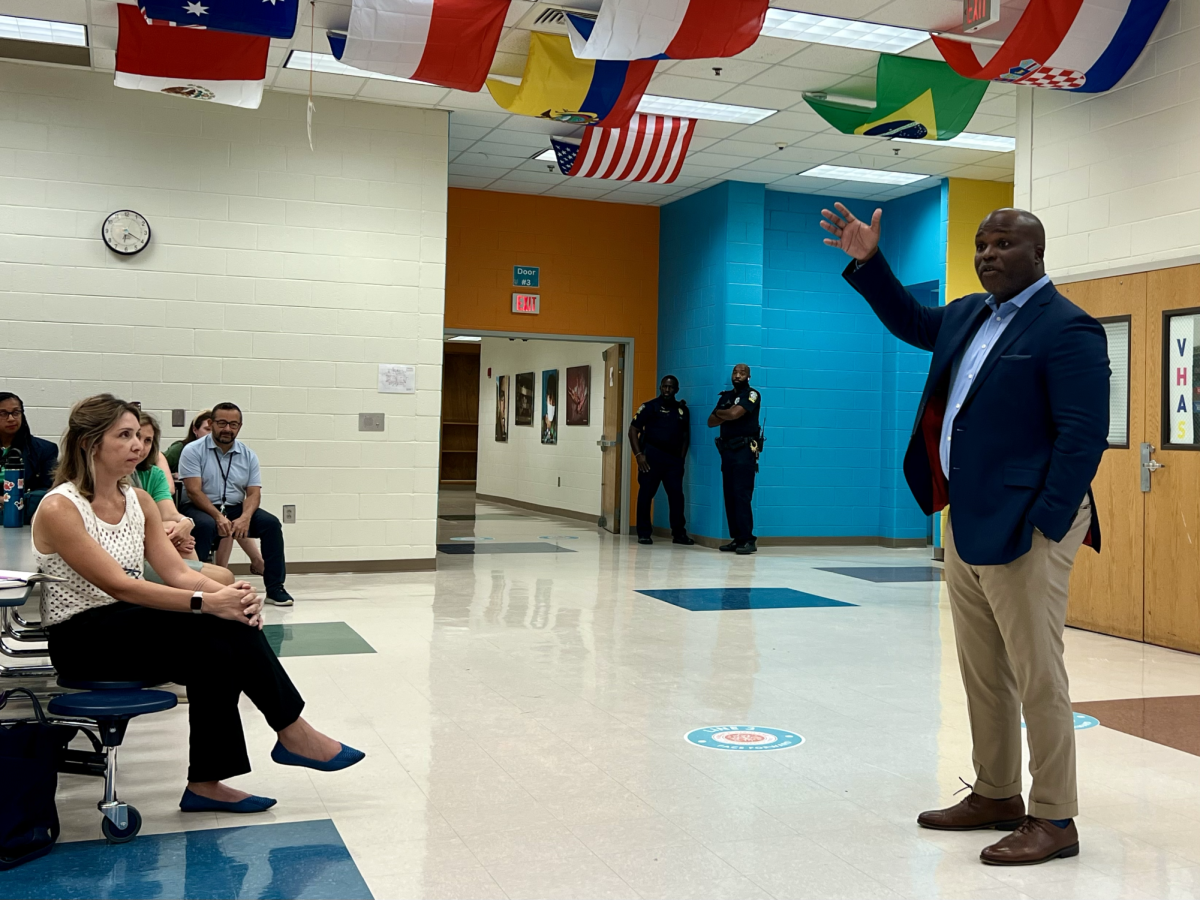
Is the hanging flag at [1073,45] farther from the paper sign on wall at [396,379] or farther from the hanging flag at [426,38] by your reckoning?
the paper sign on wall at [396,379]

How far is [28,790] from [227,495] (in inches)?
164

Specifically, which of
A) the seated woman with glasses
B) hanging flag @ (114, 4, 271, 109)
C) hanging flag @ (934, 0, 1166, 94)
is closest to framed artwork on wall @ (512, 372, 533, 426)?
hanging flag @ (114, 4, 271, 109)

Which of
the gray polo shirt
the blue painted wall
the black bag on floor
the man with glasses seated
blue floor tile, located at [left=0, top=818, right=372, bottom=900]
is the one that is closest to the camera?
blue floor tile, located at [left=0, top=818, right=372, bottom=900]

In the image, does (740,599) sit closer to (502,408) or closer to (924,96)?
(924,96)

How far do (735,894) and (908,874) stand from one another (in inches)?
17.8

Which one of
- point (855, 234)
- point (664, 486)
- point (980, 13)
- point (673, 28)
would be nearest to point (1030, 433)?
point (855, 234)

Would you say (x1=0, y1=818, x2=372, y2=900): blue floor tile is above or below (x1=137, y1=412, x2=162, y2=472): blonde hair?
below

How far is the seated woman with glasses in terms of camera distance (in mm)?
5672

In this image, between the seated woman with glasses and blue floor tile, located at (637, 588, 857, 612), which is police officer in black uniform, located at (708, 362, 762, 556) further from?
the seated woman with glasses

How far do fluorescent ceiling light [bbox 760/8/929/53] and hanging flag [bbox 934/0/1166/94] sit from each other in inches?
31.1

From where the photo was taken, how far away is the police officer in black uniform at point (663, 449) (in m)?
11.3

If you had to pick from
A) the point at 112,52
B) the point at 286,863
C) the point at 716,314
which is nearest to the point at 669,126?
the point at 716,314

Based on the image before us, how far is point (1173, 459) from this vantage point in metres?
5.93

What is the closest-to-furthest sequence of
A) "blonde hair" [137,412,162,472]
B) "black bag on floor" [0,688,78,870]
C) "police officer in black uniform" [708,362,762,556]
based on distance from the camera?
"black bag on floor" [0,688,78,870] < "blonde hair" [137,412,162,472] < "police officer in black uniform" [708,362,762,556]
